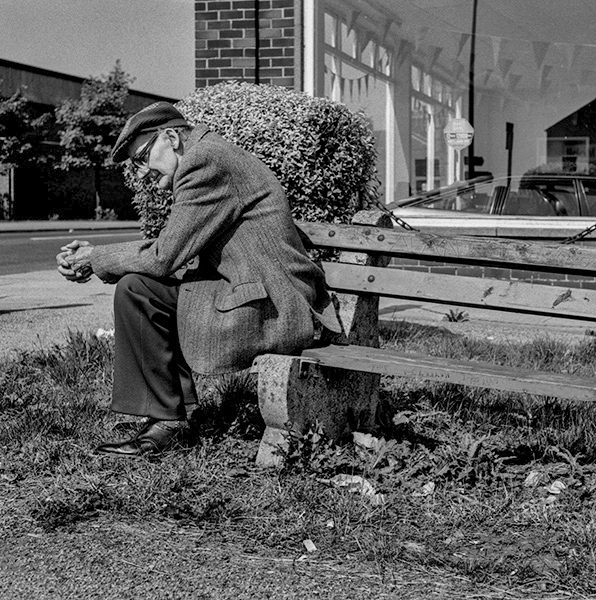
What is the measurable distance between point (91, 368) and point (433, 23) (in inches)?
217

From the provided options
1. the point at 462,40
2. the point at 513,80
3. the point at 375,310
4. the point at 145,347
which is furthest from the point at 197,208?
the point at 462,40

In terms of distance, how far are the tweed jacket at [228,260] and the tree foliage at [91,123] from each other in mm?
42447

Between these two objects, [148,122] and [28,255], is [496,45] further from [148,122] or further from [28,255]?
[28,255]

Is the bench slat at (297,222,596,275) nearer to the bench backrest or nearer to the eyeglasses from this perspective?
the bench backrest

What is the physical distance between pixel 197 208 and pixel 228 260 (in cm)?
25

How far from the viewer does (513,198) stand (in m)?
9.80

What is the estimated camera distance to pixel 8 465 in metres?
4.27

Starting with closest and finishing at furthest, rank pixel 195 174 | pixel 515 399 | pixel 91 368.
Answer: pixel 195 174, pixel 515 399, pixel 91 368

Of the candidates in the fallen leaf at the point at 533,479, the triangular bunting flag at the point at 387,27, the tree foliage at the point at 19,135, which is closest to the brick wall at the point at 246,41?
the triangular bunting flag at the point at 387,27

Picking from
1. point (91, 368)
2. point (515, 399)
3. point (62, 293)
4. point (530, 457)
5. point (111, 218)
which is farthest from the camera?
point (111, 218)

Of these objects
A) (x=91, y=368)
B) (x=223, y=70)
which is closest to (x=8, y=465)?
(x=91, y=368)

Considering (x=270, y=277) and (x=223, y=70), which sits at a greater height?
(x=223, y=70)

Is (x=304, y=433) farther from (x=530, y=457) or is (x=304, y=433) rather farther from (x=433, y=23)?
(x=433, y=23)

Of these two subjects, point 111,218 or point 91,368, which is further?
point 111,218
